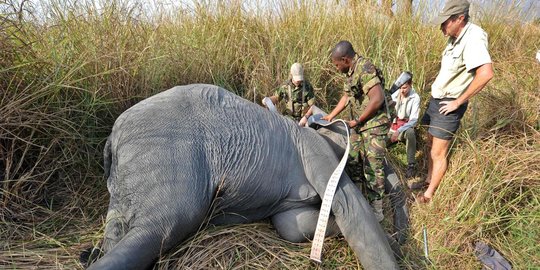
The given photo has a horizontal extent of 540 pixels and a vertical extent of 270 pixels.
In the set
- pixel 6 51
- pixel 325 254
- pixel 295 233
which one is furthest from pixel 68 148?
pixel 325 254

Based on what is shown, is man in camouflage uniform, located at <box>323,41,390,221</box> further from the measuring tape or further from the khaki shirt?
the measuring tape

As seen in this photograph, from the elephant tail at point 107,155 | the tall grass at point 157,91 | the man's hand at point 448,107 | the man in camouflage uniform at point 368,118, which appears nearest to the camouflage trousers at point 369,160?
the man in camouflage uniform at point 368,118

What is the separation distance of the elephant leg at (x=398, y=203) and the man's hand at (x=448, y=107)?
2.21 ft

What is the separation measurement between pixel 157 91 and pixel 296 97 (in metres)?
1.47

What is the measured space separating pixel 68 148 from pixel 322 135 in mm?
1998

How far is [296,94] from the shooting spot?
4078mm

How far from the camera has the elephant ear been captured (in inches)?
121

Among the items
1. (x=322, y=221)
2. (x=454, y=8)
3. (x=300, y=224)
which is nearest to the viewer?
(x=322, y=221)

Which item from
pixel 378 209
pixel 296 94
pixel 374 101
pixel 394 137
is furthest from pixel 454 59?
pixel 296 94

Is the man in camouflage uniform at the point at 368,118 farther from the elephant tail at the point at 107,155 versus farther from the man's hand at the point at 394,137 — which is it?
the elephant tail at the point at 107,155

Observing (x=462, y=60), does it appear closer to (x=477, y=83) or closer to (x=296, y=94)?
(x=477, y=83)

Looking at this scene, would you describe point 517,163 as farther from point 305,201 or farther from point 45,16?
point 45,16

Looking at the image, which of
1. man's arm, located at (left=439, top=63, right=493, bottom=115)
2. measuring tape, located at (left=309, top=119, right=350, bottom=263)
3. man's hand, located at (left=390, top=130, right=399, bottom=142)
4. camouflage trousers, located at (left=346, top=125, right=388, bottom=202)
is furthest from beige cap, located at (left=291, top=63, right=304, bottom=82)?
measuring tape, located at (left=309, top=119, right=350, bottom=263)

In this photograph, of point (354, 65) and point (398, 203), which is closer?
point (398, 203)
